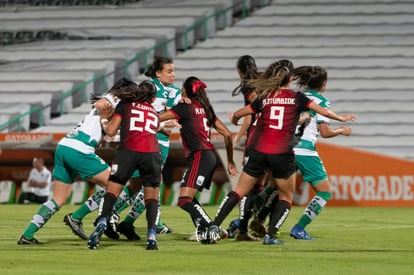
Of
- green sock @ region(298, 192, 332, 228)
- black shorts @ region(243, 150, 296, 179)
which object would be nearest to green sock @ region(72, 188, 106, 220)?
black shorts @ region(243, 150, 296, 179)

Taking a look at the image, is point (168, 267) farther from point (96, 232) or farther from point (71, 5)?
point (71, 5)

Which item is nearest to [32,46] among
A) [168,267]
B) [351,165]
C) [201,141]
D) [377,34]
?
[377,34]

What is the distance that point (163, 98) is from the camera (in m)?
11.1

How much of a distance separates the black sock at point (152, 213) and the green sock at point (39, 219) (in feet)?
3.77

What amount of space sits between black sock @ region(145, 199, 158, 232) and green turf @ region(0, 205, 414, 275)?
0.27m

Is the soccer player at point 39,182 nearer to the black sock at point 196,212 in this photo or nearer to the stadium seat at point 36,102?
the stadium seat at point 36,102

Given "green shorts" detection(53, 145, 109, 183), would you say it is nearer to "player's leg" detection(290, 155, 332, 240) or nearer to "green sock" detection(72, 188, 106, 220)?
"green sock" detection(72, 188, 106, 220)

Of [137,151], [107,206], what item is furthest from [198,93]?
[107,206]

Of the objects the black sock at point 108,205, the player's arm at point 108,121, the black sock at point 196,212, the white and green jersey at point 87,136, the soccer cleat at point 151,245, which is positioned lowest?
the soccer cleat at point 151,245

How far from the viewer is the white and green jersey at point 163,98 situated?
11.1 metres

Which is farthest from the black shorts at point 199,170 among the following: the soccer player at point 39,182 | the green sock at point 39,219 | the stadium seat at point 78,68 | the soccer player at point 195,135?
the stadium seat at point 78,68

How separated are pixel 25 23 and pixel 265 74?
2226 cm

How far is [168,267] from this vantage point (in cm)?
717

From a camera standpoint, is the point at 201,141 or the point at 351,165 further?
the point at 351,165
